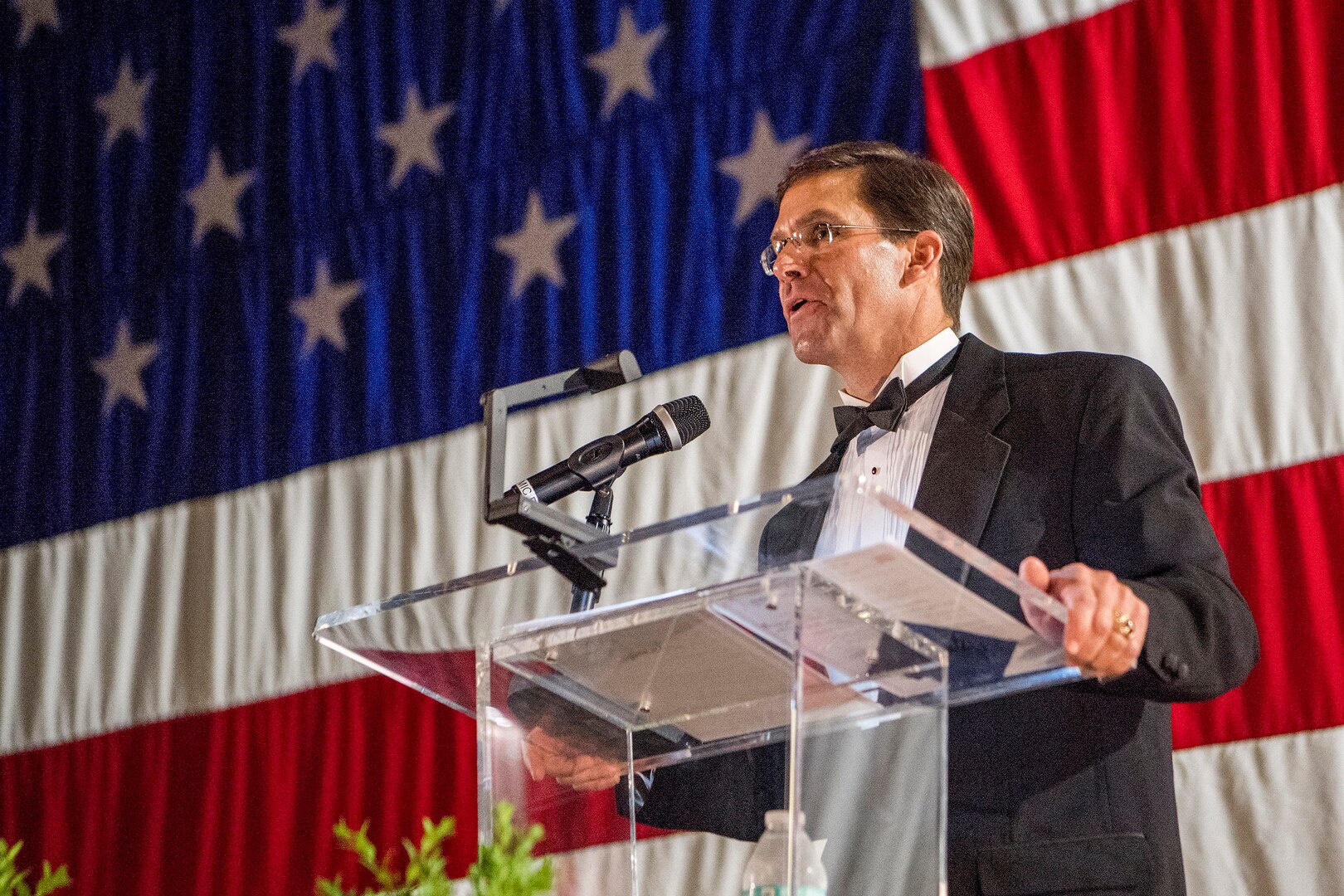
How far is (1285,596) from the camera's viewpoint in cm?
247

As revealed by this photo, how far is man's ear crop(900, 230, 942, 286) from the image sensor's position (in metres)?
2.24

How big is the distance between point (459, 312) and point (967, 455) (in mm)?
2023

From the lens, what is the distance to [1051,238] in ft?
9.32

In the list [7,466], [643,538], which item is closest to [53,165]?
[7,466]

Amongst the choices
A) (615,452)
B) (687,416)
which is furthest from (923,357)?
(615,452)

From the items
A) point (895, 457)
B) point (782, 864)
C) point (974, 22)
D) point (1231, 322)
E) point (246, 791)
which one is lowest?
point (782, 864)

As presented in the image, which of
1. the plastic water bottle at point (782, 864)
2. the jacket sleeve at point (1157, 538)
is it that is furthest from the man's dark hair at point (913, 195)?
the plastic water bottle at point (782, 864)

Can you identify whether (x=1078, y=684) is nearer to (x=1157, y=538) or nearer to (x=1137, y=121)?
(x=1157, y=538)

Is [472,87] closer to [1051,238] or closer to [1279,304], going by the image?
[1051,238]

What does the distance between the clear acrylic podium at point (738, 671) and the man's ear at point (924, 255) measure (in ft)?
3.22

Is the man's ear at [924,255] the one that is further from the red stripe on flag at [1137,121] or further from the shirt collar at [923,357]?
the red stripe on flag at [1137,121]

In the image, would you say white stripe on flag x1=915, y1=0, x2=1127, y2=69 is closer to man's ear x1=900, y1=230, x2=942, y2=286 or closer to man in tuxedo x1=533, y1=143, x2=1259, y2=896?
man's ear x1=900, y1=230, x2=942, y2=286

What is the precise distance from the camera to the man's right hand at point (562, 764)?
4.72ft

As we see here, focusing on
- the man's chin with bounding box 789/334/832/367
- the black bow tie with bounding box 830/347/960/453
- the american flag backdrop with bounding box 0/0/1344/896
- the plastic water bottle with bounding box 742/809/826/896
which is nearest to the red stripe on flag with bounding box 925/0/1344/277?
the american flag backdrop with bounding box 0/0/1344/896
